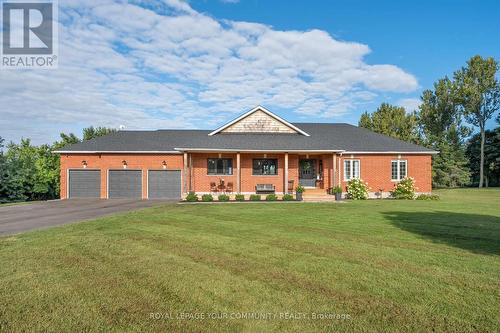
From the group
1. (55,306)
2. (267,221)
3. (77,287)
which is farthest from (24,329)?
(267,221)

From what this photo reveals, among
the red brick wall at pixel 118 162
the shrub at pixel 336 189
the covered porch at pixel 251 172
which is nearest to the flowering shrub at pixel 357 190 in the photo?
the covered porch at pixel 251 172

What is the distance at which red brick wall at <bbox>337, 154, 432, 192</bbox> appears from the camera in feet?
76.9

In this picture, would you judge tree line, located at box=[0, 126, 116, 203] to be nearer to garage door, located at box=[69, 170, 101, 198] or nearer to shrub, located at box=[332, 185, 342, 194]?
garage door, located at box=[69, 170, 101, 198]

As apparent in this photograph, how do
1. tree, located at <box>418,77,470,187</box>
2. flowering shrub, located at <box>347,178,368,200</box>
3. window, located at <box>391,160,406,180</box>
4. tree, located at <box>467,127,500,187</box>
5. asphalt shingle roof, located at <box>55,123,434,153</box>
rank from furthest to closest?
tree, located at <box>467,127,500,187</box>
tree, located at <box>418,77,470,187</box>
window, located at <box>391,160,406,180</box>
asphalt shingle roof, located at <box>55,123,434,153</box>
flowering shrub, located at <box>347,178,368,200</box>

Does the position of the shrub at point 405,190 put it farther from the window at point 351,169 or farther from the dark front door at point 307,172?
the dark front door at point 307,172

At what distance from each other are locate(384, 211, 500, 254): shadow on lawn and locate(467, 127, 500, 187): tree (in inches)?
1341

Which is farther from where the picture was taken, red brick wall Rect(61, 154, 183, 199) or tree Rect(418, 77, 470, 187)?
tree Rect(418, 77, 470, 187)

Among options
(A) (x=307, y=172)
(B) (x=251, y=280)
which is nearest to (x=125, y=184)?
(A) (x=307, y=172)

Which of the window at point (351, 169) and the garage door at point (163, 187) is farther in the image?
the window at point (351, 169)

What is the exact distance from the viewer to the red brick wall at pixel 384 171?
23.5 meters

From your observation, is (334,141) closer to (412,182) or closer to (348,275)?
(412,182)

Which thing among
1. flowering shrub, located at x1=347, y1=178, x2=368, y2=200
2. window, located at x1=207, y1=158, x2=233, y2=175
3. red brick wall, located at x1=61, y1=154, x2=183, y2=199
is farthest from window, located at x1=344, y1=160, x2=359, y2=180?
red brick wall, located at x1=61, y1=154, x2=183, y2=199

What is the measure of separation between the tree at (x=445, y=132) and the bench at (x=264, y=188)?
860 inches

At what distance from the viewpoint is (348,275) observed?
5266 millimetres
